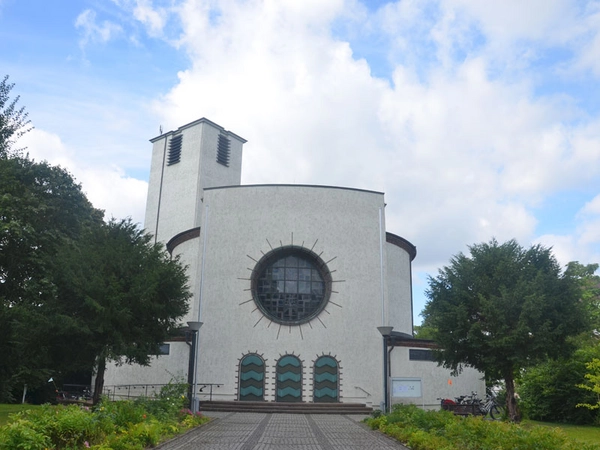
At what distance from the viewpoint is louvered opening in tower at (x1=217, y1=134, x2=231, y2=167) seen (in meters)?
38.8

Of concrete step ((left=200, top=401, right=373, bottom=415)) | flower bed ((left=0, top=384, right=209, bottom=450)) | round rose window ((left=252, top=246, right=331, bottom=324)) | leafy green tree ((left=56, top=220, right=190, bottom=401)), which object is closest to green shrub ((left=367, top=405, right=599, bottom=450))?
flower bed ((left=0, top=384, right=209, bottom=450))

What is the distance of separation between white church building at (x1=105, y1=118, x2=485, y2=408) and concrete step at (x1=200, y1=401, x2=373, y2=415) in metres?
0.88

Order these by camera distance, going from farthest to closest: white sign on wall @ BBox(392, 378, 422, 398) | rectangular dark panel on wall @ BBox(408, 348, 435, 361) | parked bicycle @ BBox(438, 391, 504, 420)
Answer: rectangular dark panel on wall @ BBox(408, 348, 435, 361)
parked bicycle @ BBox(438, 391, 504, 420)
white sign on wall @ BBox(392, 378, 422, 398)

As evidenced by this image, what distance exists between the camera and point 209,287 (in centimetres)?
2622

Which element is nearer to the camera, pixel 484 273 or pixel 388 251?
pixel 484 273

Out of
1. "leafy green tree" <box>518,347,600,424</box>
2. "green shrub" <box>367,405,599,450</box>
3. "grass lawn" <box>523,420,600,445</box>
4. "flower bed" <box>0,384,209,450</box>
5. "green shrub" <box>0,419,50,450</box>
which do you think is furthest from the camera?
"leafy green tree" <box>518,347,600,424</box>

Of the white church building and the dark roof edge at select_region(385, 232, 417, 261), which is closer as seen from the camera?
the white church building

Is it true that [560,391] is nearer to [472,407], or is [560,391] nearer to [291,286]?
[472,407]

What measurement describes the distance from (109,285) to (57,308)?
5.87 ft

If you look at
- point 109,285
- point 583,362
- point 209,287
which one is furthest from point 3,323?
point 583,362

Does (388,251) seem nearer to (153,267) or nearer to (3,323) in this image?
(153,267)

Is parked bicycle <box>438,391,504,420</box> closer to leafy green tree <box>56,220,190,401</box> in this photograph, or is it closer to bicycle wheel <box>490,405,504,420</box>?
bicycle wheel <box>490,405,504,420</box>

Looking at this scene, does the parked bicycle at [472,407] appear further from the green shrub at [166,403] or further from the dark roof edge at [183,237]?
the dark roof edge at [183,237]

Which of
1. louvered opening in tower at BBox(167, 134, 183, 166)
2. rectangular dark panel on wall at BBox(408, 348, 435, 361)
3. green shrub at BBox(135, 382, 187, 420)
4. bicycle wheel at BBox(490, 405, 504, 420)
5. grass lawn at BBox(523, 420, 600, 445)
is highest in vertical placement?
louvered opening in tower at BBox(167, 134, 183, 166)
